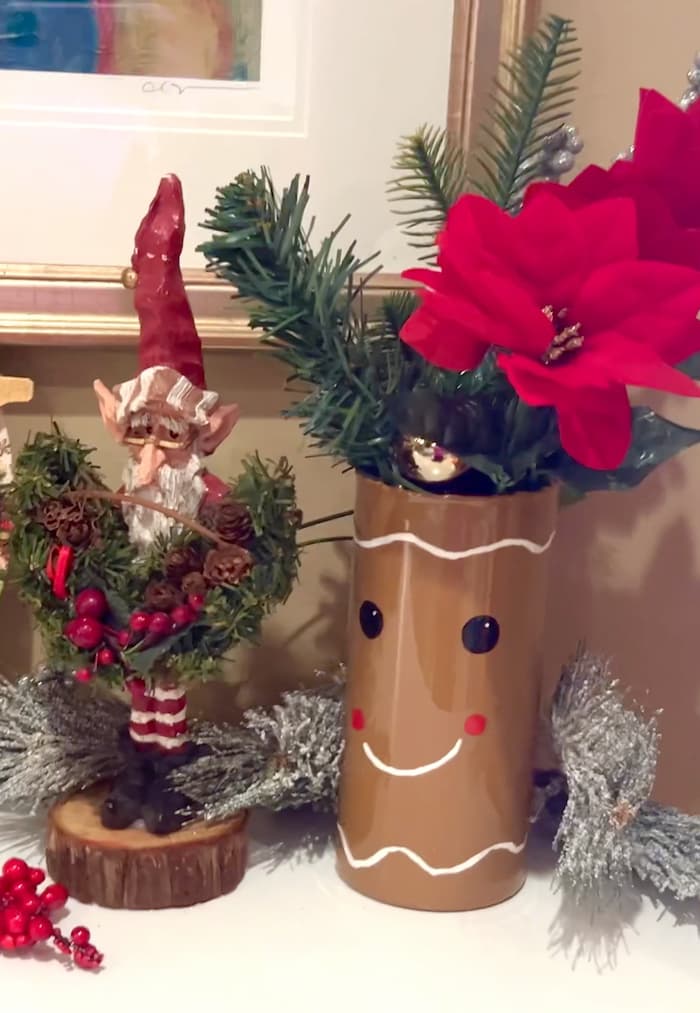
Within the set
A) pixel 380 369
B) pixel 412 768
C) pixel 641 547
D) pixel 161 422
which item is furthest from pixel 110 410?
pixel 641 547

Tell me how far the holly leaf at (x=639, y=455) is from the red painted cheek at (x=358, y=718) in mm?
164

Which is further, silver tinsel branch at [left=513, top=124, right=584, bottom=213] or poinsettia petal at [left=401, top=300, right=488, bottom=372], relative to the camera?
silver tinsel branch at [left=513, top=124, right=584, bottom=213]

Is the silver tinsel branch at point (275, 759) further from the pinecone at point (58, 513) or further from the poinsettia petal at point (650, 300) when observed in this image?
the poinsettia petal at point (650, 300)

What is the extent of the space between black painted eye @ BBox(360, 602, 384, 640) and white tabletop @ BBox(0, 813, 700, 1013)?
151 mm

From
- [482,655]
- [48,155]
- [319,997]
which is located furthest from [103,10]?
[319,997]

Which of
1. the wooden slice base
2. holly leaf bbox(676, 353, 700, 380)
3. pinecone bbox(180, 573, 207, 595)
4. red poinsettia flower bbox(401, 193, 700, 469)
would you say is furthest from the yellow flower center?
the wooden slice base

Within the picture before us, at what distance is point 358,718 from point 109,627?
141 millimetres

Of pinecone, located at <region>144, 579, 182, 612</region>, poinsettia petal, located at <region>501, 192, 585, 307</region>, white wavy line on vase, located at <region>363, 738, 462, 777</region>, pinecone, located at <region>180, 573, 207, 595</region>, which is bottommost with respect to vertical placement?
white wavy line on vase, located at <region>363, 738, 462, 777</region>

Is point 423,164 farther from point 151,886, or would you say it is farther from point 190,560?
point 151,886

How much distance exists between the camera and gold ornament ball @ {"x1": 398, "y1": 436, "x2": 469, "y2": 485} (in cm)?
53

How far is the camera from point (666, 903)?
2.00 ft

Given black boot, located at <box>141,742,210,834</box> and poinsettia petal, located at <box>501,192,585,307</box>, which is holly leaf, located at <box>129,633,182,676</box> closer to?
black boot, located at <box>141,742,210,834</box>

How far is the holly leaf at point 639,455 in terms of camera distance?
0.55 meters

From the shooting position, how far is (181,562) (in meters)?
0.55
